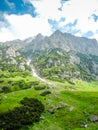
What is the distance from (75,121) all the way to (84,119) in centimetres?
291

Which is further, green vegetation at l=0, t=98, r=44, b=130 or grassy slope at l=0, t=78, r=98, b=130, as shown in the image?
grassy slope at l=0, t=78, r=98, b=130

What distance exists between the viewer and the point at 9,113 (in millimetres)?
66062

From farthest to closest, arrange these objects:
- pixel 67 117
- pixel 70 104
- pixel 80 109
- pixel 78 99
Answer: pixel 78 99, pixel 70 104, pixel 80 109, pixel 67 117

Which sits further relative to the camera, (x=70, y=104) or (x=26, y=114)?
(x=70, y=104)

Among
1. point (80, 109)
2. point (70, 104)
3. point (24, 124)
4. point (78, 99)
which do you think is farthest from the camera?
point (78, 99)

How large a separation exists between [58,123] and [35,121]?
6980 mm

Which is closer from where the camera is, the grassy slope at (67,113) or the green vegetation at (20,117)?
the green vegetation at (20,117)

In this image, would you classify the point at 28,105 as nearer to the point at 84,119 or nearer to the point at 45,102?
the point at 45,102

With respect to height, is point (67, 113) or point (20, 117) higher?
point (20, 117)

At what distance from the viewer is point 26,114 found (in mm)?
66625

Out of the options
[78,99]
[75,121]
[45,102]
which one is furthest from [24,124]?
[78,99]

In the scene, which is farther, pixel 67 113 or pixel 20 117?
pixel 67 113

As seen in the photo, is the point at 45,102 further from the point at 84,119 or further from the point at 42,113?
the point at 84,119

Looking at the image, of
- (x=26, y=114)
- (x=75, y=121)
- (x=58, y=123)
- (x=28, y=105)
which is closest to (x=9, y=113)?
(x=26, y=114)
